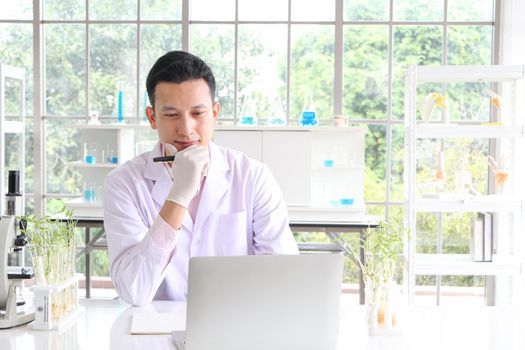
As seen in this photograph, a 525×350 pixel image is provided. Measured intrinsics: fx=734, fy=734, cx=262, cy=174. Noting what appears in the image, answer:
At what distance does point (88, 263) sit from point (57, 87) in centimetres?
143

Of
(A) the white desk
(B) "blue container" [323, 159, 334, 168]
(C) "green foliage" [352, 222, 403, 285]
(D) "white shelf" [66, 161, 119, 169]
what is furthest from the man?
(D) "white shelf" [66, 161, 119, 169]

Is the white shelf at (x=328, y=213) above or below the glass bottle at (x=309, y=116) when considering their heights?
below

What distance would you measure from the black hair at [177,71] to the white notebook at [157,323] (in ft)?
2.17

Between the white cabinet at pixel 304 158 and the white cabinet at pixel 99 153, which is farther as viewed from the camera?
the white cabinet at pixel 99 153

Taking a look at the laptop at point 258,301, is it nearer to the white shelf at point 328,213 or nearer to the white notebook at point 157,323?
the white notebook at point 157,323

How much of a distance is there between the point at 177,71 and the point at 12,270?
2.40 feet

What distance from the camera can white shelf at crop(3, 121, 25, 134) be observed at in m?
5.02

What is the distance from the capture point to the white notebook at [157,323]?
177 centimetres

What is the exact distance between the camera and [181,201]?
2.01 m

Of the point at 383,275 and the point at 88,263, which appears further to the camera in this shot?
the point at 88,263

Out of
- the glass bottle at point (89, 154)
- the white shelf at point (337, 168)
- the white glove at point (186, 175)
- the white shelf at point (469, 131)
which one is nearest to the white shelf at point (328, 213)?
the white shelf at point (337, 168)

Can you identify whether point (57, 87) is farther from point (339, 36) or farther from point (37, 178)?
point (339, 36)

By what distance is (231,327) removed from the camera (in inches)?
58.1

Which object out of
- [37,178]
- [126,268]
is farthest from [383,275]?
[37,178]
